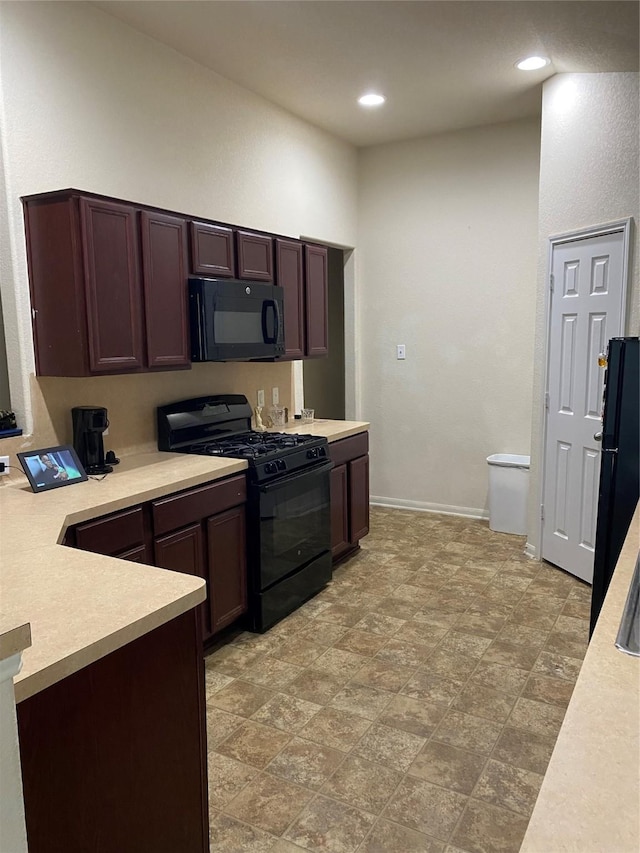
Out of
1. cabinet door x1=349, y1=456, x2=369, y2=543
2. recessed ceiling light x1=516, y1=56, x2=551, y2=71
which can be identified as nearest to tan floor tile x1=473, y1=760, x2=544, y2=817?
cabinet door x1=349, y1=456, x2=369, y2=543

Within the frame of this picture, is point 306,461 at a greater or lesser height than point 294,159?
lesser

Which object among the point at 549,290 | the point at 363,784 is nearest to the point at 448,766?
the point at 363,784

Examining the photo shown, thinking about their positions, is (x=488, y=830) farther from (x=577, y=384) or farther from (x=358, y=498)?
(x=577, y=384)

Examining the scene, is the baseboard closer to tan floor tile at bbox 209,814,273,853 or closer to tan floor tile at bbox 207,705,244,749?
tan floor tile at bbox 207,705,244,749

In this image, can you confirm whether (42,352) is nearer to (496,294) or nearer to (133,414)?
(133,414)

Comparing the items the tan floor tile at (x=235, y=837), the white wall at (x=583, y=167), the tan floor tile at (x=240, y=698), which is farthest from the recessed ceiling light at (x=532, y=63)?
the tan floor tile at (x=235, y=837)

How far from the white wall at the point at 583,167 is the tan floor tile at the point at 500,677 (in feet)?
5.03

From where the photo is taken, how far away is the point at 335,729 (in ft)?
8.05

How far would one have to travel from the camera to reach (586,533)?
3.78 metres

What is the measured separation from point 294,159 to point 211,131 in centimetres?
92

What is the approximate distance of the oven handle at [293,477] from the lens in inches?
125

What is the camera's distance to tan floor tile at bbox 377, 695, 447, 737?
8.05 ft

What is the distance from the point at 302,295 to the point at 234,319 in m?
0.85

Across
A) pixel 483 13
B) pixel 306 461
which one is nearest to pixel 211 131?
pixel 483 13
